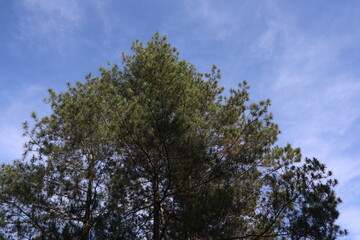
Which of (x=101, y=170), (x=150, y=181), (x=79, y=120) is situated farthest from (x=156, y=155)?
(x=79, y=120)

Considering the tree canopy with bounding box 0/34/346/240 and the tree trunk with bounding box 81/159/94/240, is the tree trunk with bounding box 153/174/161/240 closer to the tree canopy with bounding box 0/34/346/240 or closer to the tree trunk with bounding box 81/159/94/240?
the tree canopy with bounding box 0/34/346/240

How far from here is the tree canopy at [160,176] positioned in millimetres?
6309

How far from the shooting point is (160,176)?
7375 mm

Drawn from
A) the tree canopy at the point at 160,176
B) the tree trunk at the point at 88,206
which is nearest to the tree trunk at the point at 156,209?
the tree canopy at the point at 160,176

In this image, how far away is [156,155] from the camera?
7.39m

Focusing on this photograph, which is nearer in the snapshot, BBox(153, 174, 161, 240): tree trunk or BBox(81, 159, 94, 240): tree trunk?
BBox(81, 159, 94, 240): tree trunk

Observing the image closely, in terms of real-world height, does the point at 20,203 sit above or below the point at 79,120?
below

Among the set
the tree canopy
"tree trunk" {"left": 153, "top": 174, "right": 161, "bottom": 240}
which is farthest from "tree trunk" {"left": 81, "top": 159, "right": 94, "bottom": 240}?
"tree trunk" {"left": 153, "top": 174, "right": 161, "bottom": 240}

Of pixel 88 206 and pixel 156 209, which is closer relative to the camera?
pixel 156 209

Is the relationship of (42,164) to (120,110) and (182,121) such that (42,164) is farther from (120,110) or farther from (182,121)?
(182,121)

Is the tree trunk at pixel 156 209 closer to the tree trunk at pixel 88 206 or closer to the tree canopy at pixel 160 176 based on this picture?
the tree canopy at pixel 160 176

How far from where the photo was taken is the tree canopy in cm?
631

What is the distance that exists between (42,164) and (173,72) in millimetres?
4957

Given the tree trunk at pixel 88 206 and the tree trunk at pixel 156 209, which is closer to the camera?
A: the tree trunk at pixel 88 206
